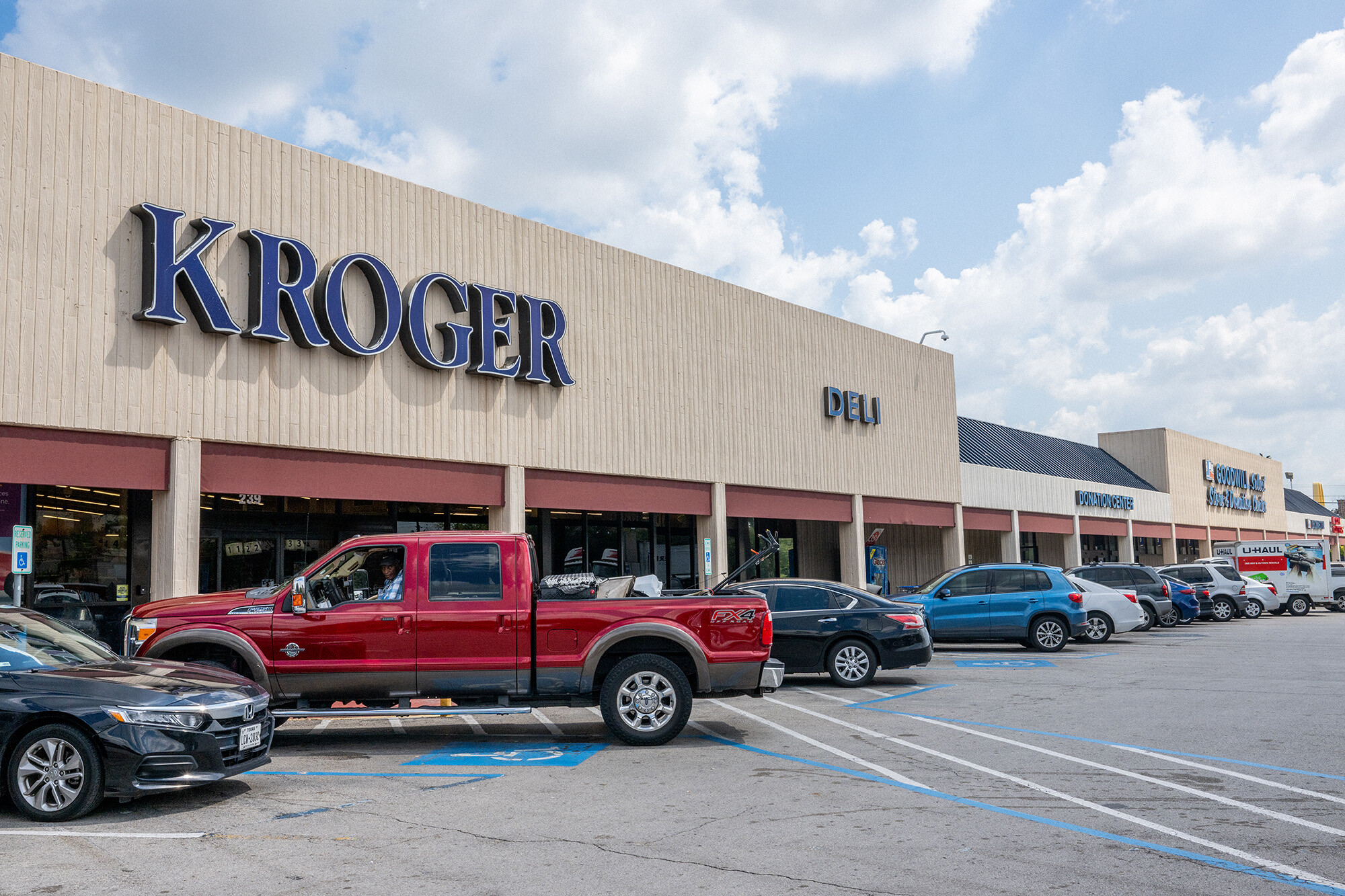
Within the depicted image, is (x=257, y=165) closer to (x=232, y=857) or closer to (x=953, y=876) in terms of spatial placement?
(x=232, y=857)

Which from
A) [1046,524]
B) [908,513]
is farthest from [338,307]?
[1046,524]

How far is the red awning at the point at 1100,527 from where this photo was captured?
4097 centimetres

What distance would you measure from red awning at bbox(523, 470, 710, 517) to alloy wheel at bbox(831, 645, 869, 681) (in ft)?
23.9

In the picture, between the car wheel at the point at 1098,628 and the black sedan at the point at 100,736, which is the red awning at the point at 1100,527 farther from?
the black sedan at the point at 100,736

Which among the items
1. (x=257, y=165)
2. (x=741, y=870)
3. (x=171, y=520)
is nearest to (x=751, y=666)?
(x=741, y=870)

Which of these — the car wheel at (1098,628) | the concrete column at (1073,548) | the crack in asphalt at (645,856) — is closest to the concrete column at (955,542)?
the car wheel at (1098,628)

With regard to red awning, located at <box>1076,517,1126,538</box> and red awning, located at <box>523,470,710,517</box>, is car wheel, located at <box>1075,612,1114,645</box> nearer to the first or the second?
red awning, located at <box>523,470,710,517</box>

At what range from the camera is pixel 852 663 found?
14.3 m

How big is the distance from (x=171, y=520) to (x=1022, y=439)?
35.5 meters

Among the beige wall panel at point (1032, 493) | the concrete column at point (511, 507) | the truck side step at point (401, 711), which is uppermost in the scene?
the beige wall panel at point (1032, 493)

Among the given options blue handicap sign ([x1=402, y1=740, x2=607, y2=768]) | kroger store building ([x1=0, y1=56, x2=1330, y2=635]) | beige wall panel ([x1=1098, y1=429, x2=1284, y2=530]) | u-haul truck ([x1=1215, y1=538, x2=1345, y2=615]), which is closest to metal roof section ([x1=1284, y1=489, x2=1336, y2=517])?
beige wall panel ([x1=1098, y1=429, x2=1284, y2=530])

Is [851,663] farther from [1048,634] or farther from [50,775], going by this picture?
[50,775]

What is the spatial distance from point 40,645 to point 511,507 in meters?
11.2

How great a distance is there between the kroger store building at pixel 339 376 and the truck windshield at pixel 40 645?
243 inches
